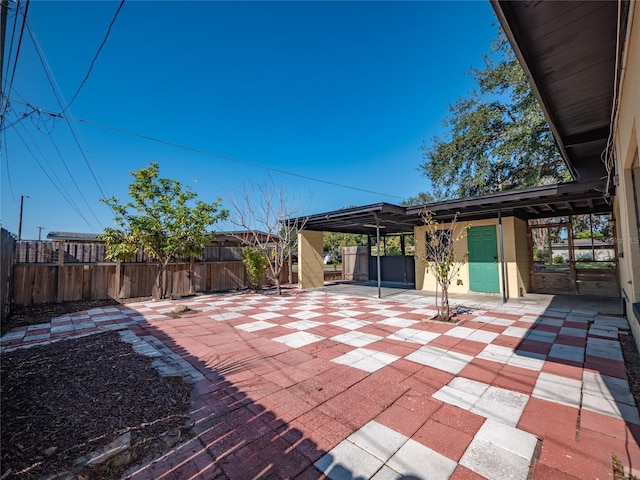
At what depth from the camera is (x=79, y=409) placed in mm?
2096

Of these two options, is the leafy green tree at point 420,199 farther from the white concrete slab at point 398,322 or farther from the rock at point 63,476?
the rock at point 63,476

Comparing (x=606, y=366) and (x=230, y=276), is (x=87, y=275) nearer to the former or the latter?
(x=230, y=276)

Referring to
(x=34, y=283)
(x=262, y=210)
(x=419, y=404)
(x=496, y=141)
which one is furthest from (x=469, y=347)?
(x=496, y=141)

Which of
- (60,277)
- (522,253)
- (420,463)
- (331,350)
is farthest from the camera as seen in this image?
(522,253)

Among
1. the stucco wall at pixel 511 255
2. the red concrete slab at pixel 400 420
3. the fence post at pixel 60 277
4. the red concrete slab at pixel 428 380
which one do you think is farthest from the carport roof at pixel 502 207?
the fence post at pixel 60 277

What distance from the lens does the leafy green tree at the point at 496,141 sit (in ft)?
32.8

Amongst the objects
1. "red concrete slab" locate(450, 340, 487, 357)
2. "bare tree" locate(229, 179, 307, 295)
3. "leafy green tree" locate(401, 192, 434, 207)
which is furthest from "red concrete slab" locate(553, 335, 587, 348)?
"leafy green tree" locate(401, 192, 434, 207)

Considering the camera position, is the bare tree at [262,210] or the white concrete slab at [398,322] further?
the bare tree at [262,210]

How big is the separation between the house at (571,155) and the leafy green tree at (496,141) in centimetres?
367

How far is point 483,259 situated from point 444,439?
297 inches

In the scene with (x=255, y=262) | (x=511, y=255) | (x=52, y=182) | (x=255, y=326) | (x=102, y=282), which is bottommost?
(x=255, y=326)

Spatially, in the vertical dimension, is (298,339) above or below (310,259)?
below

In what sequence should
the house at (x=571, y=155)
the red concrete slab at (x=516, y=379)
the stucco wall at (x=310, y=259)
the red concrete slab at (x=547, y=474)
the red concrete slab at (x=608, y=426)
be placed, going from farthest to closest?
the stucco wall at (x=310, y=259) → the red concrete slab at (x=516, y=379) → the house at (x=571, y=155) → the red concrete slab at (x=608, y=426) → the red concrete slab at (x=547, y=474)

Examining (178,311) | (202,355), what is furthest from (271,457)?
(178,311)
